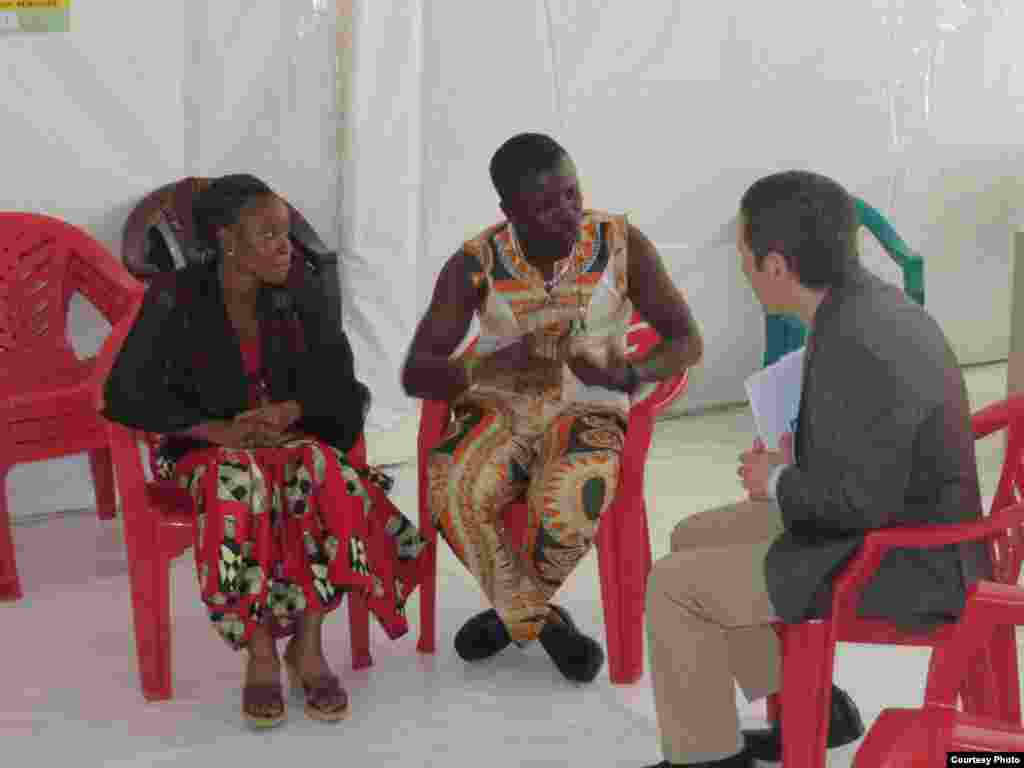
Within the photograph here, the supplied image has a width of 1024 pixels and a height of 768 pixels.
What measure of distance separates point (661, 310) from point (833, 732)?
0.98m

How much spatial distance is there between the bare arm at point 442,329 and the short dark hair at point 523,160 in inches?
8.2

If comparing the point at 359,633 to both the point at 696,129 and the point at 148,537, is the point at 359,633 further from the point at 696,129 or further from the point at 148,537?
the point at 696,129

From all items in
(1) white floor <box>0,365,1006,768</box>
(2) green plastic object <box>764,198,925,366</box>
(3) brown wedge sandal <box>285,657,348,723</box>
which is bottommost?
(1) white floor <box>0,365,1006,768</box>

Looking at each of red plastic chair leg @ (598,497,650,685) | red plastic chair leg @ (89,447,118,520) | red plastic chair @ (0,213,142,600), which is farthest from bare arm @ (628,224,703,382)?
red plastic chair leg @ (89,447,118,520)

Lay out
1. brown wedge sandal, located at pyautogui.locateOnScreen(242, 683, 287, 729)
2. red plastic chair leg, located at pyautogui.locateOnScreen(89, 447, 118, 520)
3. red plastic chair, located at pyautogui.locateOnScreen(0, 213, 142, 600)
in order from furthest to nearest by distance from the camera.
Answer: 1. red plastic chair leg, located at pyautogui.locateOnScreen(89, 447, 118, 520)
2. red plastic chair, located at pyautogui.locateOnScreen(0, 213, 142, 600)
3. brown wedge sandal, located at pyautogui.locateOnScreen(242, 683, 287, 729)

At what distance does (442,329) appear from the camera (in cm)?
334

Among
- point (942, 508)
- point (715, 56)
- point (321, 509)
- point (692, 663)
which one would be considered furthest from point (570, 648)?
point (715, 56)

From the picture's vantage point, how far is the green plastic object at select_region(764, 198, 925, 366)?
4.84 metres

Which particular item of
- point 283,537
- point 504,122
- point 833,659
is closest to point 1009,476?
point 833,659

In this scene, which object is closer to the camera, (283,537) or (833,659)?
(833,659)

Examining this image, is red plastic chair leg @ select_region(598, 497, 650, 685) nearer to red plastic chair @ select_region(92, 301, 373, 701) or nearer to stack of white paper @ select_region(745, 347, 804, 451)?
red plastic chair @ select_region(92, 301, 373, 701)

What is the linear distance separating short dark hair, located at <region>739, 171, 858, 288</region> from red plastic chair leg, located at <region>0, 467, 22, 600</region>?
2.41 m

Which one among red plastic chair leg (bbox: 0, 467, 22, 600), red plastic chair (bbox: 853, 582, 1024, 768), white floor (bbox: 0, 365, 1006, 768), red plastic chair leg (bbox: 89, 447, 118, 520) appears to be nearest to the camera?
red plastic chair (bbox: 853, 582, 1024, 768)

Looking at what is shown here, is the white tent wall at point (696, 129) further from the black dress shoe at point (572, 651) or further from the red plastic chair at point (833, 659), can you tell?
the red plastic chair at point (833, 659)
